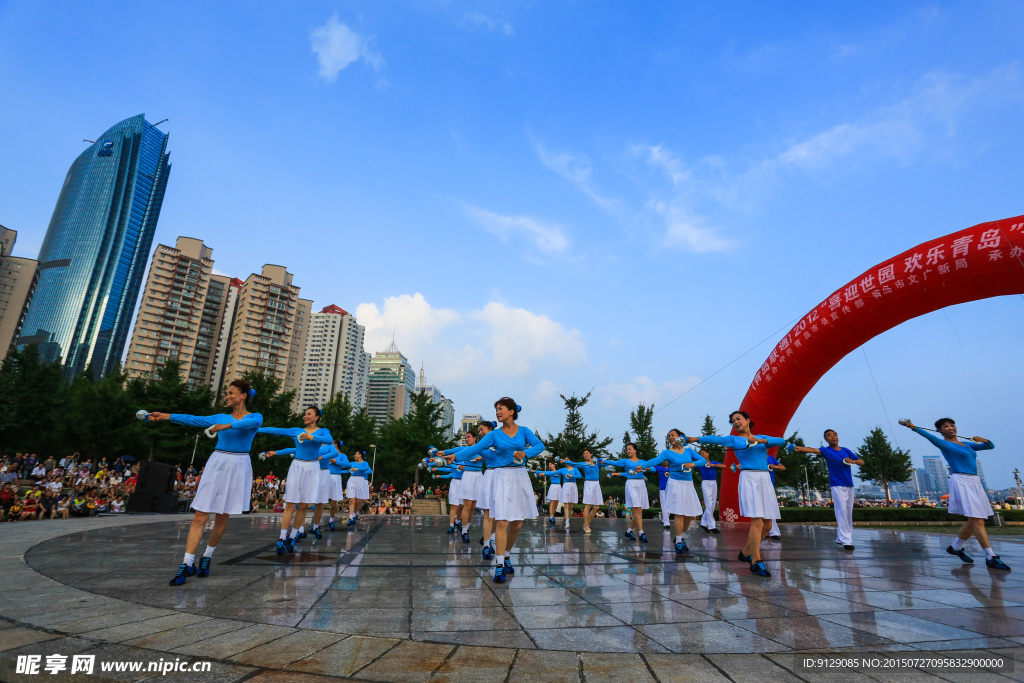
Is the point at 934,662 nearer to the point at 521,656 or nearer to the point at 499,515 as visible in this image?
the point at 521,656

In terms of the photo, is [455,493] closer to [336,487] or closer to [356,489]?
[356,489]

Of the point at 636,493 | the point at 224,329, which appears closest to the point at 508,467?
the point at 636,493

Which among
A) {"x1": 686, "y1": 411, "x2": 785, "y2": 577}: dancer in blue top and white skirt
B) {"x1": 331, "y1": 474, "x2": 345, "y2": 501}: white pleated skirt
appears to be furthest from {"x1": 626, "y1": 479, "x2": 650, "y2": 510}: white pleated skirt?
{"x1": 331, "y1": 474, "x2": 345, "y2": 501}: white pleated skirt

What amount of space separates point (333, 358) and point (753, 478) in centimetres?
17100

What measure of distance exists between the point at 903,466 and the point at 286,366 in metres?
118

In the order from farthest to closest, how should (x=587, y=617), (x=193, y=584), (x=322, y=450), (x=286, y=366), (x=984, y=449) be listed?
(x=286, y=366), (x=322, y=450), (x=984, y=449), (x=193, y=584), (x=587, y=617)

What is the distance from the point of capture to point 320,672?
2.91 m

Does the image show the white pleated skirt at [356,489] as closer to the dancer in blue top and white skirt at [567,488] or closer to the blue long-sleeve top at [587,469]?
the dancer in blue top and white skirt at [567,488]

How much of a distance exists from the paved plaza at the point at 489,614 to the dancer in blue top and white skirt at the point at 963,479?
74 cm

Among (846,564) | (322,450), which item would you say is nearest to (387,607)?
(322,450)

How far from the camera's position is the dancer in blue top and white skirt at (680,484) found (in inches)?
371

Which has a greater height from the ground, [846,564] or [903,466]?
[903,466]

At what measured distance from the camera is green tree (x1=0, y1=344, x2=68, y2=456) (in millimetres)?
32938

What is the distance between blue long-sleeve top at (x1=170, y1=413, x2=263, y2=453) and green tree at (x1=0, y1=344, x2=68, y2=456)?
3939cm
